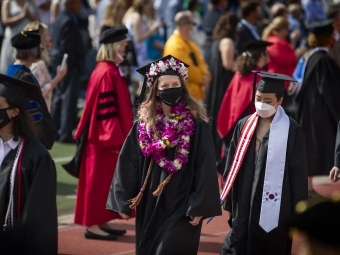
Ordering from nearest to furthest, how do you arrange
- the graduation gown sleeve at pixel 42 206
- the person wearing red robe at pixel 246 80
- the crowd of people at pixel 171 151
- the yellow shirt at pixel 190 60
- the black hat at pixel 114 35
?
1. the graduation gown sleeve at pixel 42 206
2. the crowd of people at pixel 171 151
3. the black hat at pixel 114 35
4. the person wearing red robe at pixel 246 80
5. the yellow shirt at pixel 190 60

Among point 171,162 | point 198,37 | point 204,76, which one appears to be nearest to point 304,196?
point 171,162

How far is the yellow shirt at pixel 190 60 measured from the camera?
12.2 metres

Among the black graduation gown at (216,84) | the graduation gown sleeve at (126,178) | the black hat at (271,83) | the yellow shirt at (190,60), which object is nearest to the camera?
the graduation gown sleeve at (126,178)

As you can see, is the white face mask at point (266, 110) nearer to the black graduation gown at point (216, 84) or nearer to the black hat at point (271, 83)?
the black hat at point (271, 83)

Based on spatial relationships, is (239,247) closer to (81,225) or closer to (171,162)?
(171,162)

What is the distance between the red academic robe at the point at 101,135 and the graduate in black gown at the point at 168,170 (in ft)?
5.69

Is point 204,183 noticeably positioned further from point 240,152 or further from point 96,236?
point 96,236

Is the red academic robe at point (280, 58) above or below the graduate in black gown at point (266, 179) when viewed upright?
above

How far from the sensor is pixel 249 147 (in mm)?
7098

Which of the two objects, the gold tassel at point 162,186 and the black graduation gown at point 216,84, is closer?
the gold tassel at point 162,186

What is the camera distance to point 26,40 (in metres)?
8.88

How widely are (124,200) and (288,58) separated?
19.6 feet

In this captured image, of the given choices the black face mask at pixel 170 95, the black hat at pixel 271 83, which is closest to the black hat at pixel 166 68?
the black face mask at pixel 170 95

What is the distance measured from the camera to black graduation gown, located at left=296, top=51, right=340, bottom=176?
35.4 feet
